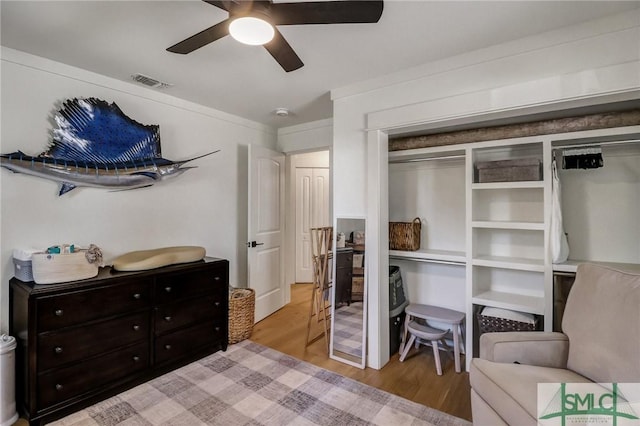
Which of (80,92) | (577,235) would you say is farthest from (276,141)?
(577,235)

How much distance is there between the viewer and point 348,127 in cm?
279

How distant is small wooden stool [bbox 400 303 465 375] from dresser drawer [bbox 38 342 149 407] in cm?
218

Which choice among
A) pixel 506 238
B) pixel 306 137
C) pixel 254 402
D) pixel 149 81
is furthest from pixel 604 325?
pixel 149 81

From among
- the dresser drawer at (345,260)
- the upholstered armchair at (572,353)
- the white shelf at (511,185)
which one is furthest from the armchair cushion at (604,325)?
the dresser drawer at (345,260)

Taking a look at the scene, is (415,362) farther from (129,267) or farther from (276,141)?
(276,141)

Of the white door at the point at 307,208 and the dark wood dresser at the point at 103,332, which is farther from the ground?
the white door at the point at 307,208

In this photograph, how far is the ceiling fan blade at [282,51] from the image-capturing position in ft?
5.20

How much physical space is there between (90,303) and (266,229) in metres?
1.94

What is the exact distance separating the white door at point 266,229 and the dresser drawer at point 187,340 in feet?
2.37

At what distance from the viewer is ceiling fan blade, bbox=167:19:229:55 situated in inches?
58.6

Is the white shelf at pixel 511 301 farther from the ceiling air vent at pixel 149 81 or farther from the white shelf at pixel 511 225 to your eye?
the ceiling air vent at pixel 149 81

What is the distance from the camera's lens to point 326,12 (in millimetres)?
1384

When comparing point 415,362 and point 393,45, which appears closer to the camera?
point 393,45

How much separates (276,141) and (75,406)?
333cm
